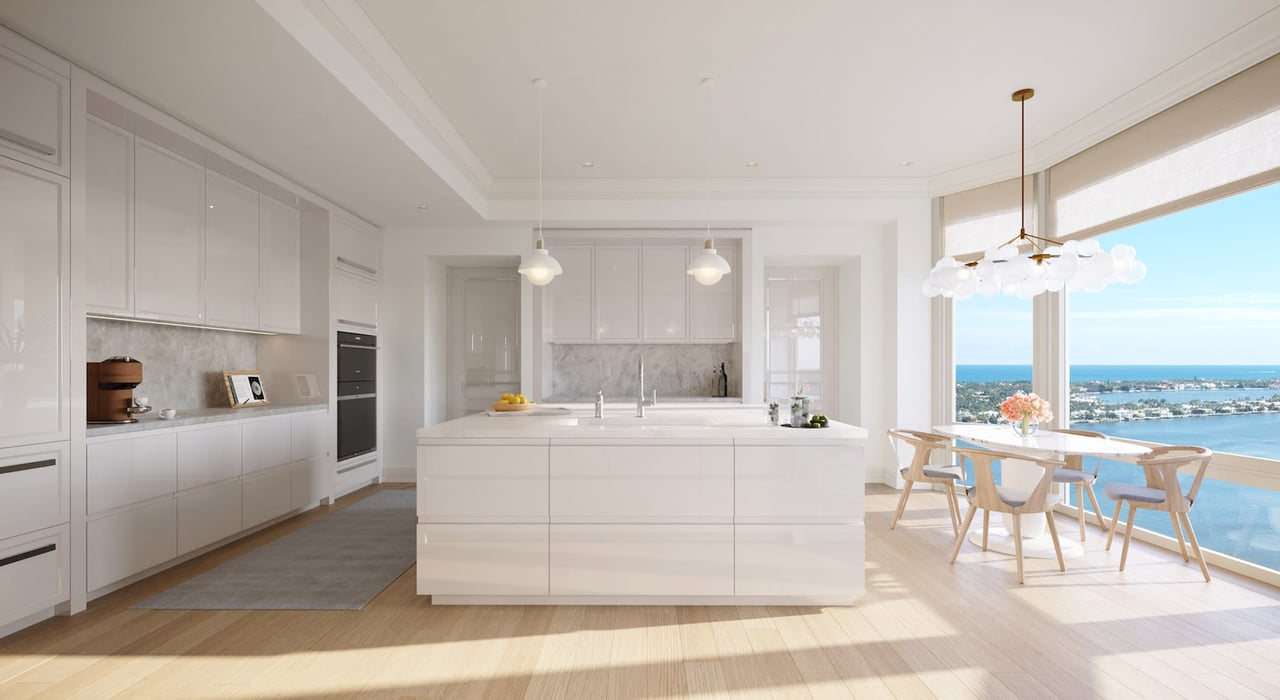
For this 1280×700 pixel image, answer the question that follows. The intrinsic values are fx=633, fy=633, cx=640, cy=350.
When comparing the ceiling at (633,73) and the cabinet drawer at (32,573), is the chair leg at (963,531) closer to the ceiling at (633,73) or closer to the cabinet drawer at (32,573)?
the ceiling at (633,73)

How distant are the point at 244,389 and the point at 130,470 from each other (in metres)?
1.54

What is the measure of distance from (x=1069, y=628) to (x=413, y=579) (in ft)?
10.5

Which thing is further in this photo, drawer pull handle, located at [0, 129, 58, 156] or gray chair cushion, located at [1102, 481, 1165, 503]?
gray chair cushion, located at [1102, 481, 1165, 503]

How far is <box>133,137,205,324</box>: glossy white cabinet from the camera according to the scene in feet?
11.8

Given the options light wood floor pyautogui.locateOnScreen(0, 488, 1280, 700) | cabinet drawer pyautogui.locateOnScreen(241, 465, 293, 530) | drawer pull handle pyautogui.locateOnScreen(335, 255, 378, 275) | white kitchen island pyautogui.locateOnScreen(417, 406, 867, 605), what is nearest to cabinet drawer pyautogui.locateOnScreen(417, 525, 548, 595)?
white kitchen island pyautogui.locateOnScreen(417, 406, 867, 605)

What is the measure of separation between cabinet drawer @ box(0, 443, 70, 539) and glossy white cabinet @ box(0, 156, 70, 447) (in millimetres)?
65

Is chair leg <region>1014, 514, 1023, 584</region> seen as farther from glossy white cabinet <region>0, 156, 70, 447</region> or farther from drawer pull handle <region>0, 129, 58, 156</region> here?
drawer pull handle <region>0, 129, 58, 156</region>

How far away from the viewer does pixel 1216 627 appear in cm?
281

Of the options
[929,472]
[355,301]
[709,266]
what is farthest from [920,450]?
[355,301]

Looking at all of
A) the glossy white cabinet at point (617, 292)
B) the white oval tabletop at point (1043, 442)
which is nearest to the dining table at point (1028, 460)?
the white oval tabletop at point (1043, 442)

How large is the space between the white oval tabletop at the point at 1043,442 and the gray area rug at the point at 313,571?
11.6 feet

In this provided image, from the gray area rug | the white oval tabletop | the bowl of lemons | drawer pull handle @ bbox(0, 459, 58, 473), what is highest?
the bowl of lemons

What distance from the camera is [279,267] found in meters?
4.93

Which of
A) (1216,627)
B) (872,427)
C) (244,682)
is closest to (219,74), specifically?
(244,682)
